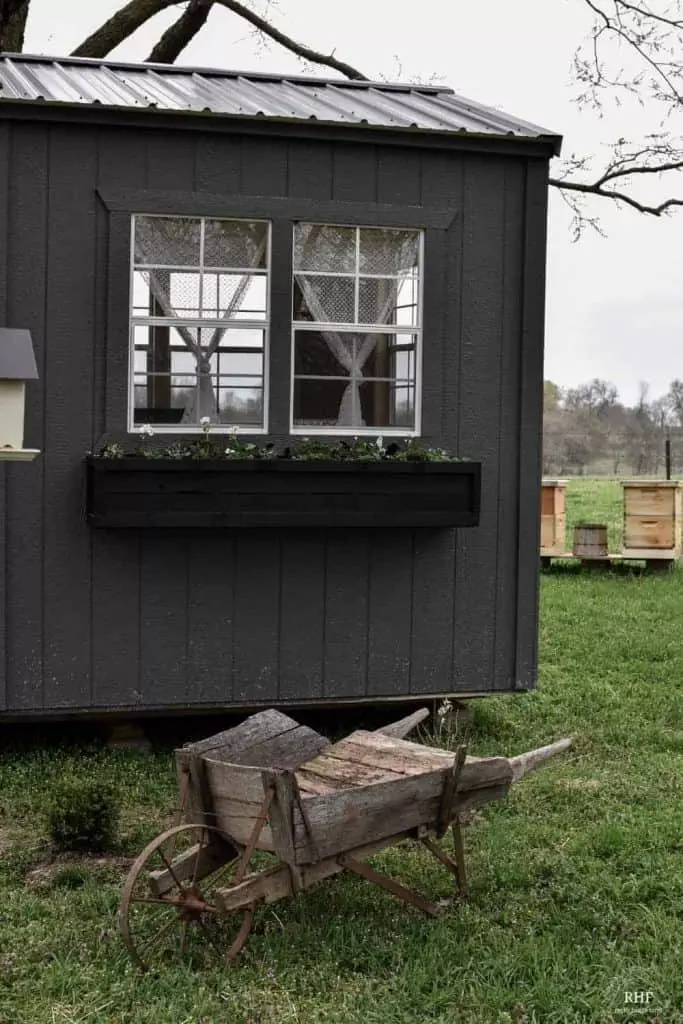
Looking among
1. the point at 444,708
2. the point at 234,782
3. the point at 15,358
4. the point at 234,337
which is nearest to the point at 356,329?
the point at 234,337

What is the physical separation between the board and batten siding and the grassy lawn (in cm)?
60

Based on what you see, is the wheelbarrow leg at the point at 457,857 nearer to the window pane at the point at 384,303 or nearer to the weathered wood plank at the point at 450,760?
the weathered wood plank at the point at 450,760

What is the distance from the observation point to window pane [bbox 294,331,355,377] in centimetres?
723

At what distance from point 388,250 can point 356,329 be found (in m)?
0.54

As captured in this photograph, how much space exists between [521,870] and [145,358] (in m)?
3.57

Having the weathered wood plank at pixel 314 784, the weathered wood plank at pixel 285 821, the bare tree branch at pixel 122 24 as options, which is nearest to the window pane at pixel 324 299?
the weathered wood plank at pixel 314 784

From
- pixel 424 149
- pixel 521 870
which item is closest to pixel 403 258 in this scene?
pixel 424 149

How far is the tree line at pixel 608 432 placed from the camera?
97.3 feet

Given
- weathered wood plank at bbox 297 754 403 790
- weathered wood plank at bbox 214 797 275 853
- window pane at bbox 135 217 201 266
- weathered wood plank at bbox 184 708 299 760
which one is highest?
window pane at bbox 135 217 201 266

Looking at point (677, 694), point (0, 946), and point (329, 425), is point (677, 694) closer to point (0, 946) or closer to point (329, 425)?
point (329, 425)

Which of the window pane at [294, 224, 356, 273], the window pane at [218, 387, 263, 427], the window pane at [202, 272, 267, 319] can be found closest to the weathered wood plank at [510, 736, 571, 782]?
the window pane at [218, 387, 263, 427]

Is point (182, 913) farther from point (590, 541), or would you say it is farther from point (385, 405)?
point (590, 541)

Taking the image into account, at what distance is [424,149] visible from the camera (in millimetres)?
7324

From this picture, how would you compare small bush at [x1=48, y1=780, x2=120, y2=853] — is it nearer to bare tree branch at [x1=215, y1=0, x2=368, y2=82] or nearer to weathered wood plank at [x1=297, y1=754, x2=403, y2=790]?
weathered wood plank at [x1=297, y1=754, x2=403, y2=790]
